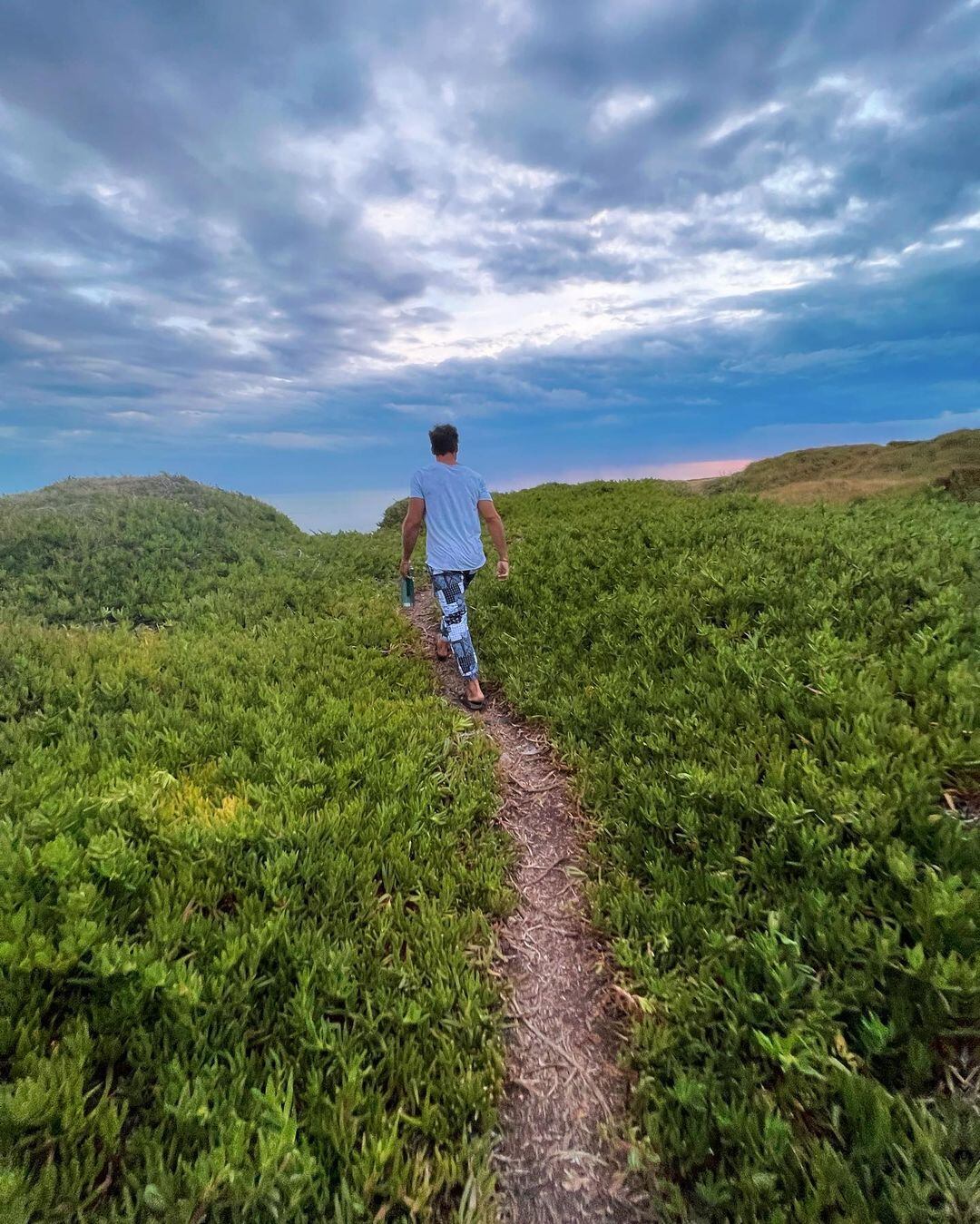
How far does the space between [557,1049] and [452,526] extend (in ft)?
19.8

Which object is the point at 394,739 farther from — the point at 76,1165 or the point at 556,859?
the point at 76,1165

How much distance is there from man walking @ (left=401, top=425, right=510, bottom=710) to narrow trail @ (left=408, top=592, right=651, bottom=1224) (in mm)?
2815

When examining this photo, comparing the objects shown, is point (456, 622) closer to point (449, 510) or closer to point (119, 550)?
point (449, 510)

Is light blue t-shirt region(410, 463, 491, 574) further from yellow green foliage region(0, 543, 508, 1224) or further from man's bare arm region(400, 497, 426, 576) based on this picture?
yellow green foliage region(0, 543, 508, 1224)

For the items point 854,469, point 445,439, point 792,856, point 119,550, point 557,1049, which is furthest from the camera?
point 854,469

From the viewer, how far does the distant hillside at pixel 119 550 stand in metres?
11.5

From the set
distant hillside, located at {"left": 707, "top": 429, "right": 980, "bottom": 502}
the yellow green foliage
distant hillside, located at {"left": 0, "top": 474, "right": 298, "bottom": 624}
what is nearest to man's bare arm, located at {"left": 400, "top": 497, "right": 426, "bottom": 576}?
the yellow green foliage

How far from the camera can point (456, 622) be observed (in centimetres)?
855

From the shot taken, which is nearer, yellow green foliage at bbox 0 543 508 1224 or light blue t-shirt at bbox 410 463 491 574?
yellow green foliage at bbox 0 543 508 1224

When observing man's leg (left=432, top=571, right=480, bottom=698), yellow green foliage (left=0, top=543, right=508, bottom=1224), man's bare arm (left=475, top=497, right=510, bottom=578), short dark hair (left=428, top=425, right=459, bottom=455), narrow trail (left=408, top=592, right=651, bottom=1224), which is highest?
short dark hair (left=428, top=425, right=459, bottom=455)

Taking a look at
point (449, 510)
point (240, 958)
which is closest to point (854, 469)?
point (449, 510)

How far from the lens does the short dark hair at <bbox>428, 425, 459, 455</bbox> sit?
27.2ft

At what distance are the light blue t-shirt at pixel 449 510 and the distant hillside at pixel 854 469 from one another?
11.3 m

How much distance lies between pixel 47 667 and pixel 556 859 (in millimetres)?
6428
